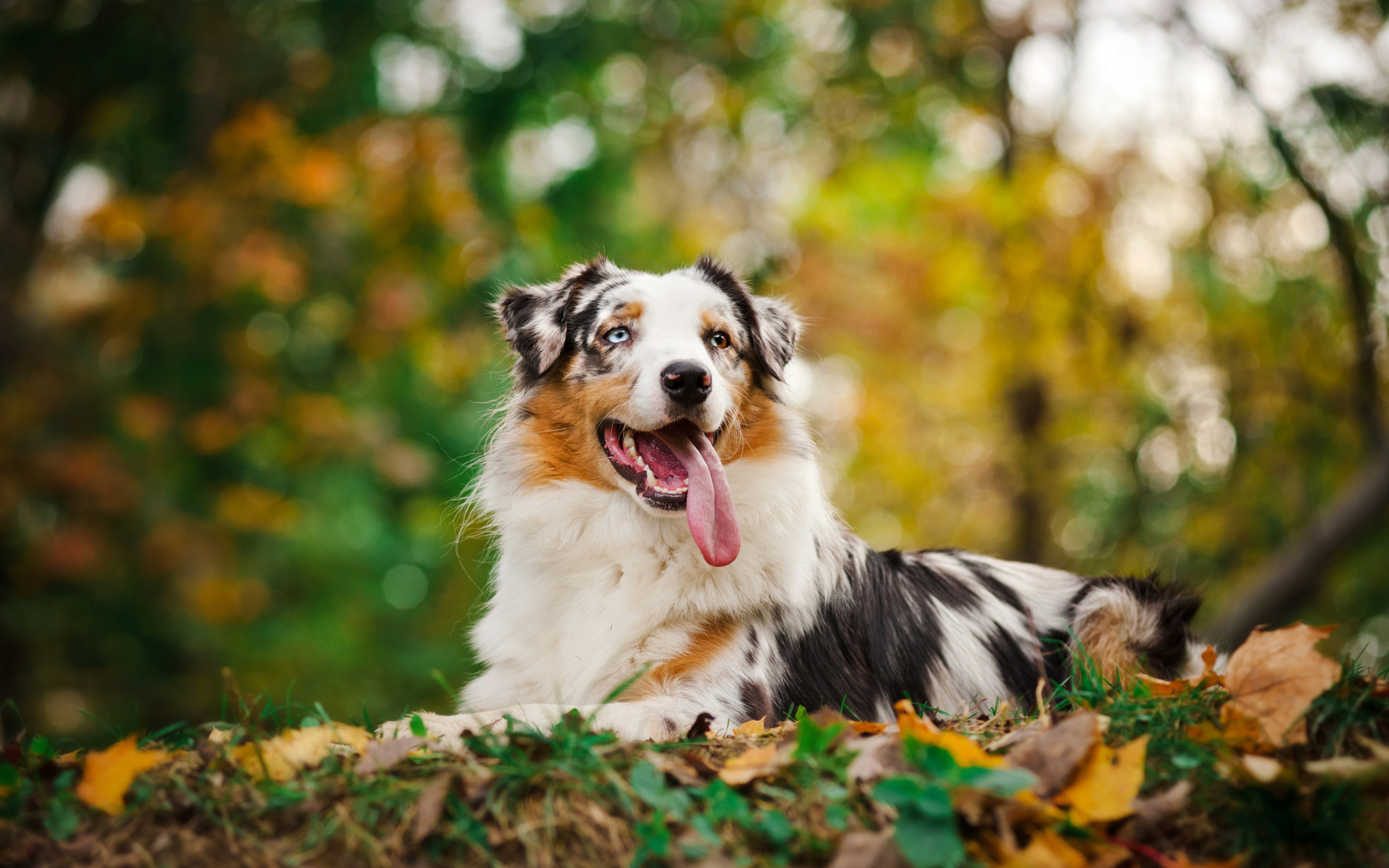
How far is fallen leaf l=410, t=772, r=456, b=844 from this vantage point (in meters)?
2.10

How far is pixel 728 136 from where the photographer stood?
13.5 m

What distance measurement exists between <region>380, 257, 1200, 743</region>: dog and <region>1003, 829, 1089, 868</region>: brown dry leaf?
4.14 ft

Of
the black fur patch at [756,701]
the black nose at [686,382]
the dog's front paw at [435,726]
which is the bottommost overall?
the black fur patch at [756,701]

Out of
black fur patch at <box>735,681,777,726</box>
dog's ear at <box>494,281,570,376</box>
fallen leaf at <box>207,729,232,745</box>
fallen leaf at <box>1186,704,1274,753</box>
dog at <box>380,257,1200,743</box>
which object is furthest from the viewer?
dog's ear at <box>494,281,570,376</box>

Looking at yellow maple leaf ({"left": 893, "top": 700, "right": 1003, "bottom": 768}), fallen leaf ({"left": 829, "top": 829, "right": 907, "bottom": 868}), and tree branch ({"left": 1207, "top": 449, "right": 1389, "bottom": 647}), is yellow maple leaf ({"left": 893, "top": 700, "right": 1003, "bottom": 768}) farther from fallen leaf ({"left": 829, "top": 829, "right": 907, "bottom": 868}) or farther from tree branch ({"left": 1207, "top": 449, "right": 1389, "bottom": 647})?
tree branch ({"left": 1207, "top": 449, "right": 1389, "bottom": 647})

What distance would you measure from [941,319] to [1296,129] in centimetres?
701

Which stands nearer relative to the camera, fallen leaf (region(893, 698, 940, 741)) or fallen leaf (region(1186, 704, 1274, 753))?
fallen leaf (region(893, 698, 940, 741))

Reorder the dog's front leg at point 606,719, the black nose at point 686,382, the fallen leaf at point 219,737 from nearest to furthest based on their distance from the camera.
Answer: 1. the fallen leaf at point 219,737
2. the dog's front leg at point 606,719
3. the black nose at point 686,382

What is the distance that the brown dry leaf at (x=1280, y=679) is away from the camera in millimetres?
2383

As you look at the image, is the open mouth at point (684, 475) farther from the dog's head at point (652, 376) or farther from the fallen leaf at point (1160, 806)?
the fallen leaf at point (1160, 806)

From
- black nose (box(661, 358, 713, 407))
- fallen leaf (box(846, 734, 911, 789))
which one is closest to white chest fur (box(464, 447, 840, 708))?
black nose (box(661, 358, 713, 407))

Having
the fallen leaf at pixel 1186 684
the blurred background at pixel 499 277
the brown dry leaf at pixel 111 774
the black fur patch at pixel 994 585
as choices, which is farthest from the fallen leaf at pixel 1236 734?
the blurred background at pixel 499 277

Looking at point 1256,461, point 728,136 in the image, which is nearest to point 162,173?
point 728,136

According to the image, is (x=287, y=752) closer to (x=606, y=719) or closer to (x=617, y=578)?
(x=606, y=719)
